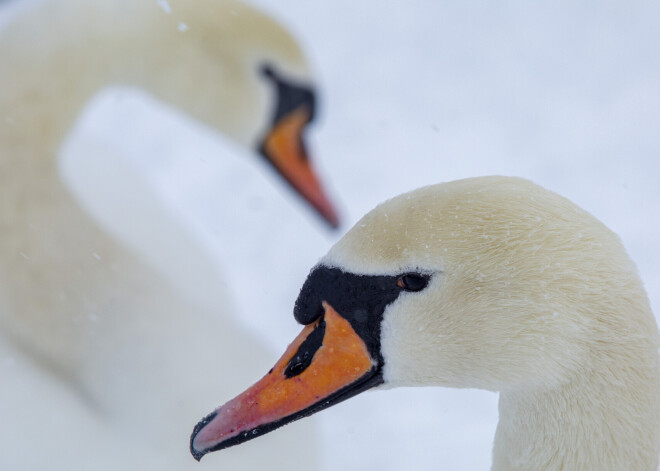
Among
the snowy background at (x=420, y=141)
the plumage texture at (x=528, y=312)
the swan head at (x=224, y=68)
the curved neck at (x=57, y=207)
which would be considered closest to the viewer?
the plumage texture at (x=528, y=312)

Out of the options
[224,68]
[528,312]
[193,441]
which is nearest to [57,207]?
[224,68]

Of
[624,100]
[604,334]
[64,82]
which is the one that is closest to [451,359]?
[604,334]

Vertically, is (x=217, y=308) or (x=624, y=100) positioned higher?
(x=624, y=100)

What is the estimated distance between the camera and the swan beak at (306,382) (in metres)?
1.37

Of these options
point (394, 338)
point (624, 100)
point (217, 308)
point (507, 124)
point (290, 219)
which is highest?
point (624, 100)

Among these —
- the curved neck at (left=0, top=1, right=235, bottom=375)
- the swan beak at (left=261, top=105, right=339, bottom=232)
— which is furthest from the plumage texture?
the swan beak at (left=261, top=105, right=339, bottom=232)

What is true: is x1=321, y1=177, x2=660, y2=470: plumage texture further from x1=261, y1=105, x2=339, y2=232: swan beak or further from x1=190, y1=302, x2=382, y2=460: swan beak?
x1=261, y1=105, x2=339, y2=232: swan beak

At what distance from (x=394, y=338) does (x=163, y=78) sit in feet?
A: 5.76

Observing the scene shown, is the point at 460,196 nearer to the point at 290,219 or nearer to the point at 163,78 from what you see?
the point at 163,78

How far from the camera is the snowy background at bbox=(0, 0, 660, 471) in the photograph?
10.4 ft

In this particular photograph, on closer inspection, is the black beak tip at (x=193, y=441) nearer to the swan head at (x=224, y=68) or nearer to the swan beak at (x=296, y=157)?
the swan head at (x=224, y=68)

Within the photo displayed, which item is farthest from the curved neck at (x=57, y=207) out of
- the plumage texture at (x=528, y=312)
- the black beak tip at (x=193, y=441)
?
the plumage texture at (x=528, y=312)

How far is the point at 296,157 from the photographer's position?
3107mm

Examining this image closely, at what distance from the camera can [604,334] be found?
1250 mm
